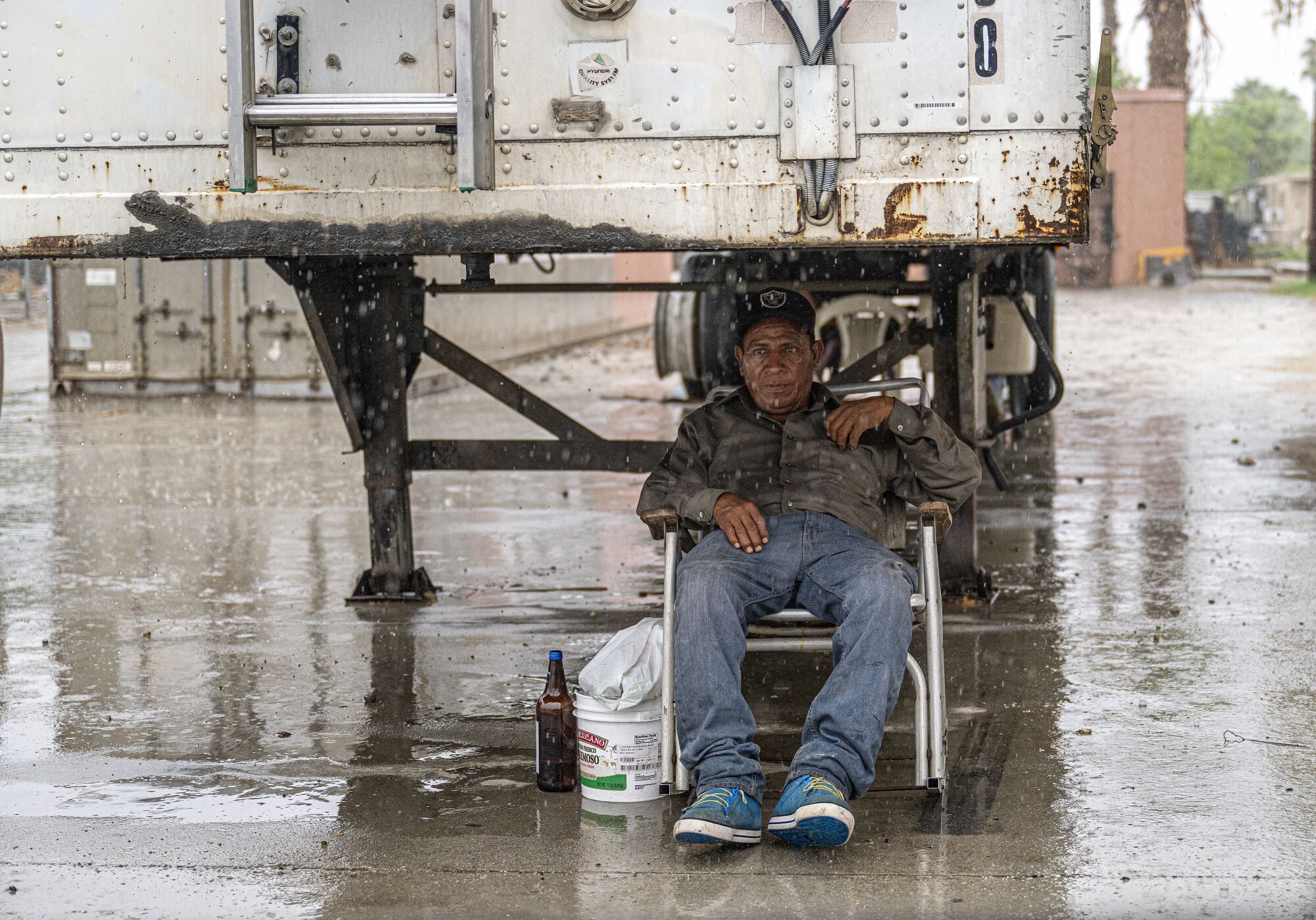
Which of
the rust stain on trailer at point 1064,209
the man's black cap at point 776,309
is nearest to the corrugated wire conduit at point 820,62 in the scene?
the man's black cap at point 776,309

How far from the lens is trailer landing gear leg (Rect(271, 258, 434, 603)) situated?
20.8 ft

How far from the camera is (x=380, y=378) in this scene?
6.62m

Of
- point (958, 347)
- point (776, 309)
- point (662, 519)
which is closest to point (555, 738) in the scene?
point (662, 519)

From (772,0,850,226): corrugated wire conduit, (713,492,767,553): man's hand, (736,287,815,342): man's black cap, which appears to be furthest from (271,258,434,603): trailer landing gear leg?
(772,0,850,226): corrugated wire conduit

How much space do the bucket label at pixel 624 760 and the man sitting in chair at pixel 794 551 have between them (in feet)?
0.50

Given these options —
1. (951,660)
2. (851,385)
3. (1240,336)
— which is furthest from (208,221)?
(1240,336)

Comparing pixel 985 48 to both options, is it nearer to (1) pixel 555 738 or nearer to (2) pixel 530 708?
(1) pixel 555 738

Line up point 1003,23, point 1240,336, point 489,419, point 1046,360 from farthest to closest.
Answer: point 1240,336 → point 489,419 → point 1046,360 → point 1003,23

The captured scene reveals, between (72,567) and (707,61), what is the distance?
4.61 metres

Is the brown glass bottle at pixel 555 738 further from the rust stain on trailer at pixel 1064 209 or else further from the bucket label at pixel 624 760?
the rust stain on trailer at pixel 1064 209

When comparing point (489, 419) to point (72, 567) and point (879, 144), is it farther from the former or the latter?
point (879, 144)

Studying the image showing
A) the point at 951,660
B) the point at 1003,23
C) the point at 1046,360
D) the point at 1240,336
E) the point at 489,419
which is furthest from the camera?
the point at 1240,336

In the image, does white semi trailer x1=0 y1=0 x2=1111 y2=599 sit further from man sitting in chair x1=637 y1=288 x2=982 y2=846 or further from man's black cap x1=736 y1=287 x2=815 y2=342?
man sitting in chair x1=637 y1=288 x2=982 y2=846

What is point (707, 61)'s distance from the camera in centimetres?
441
